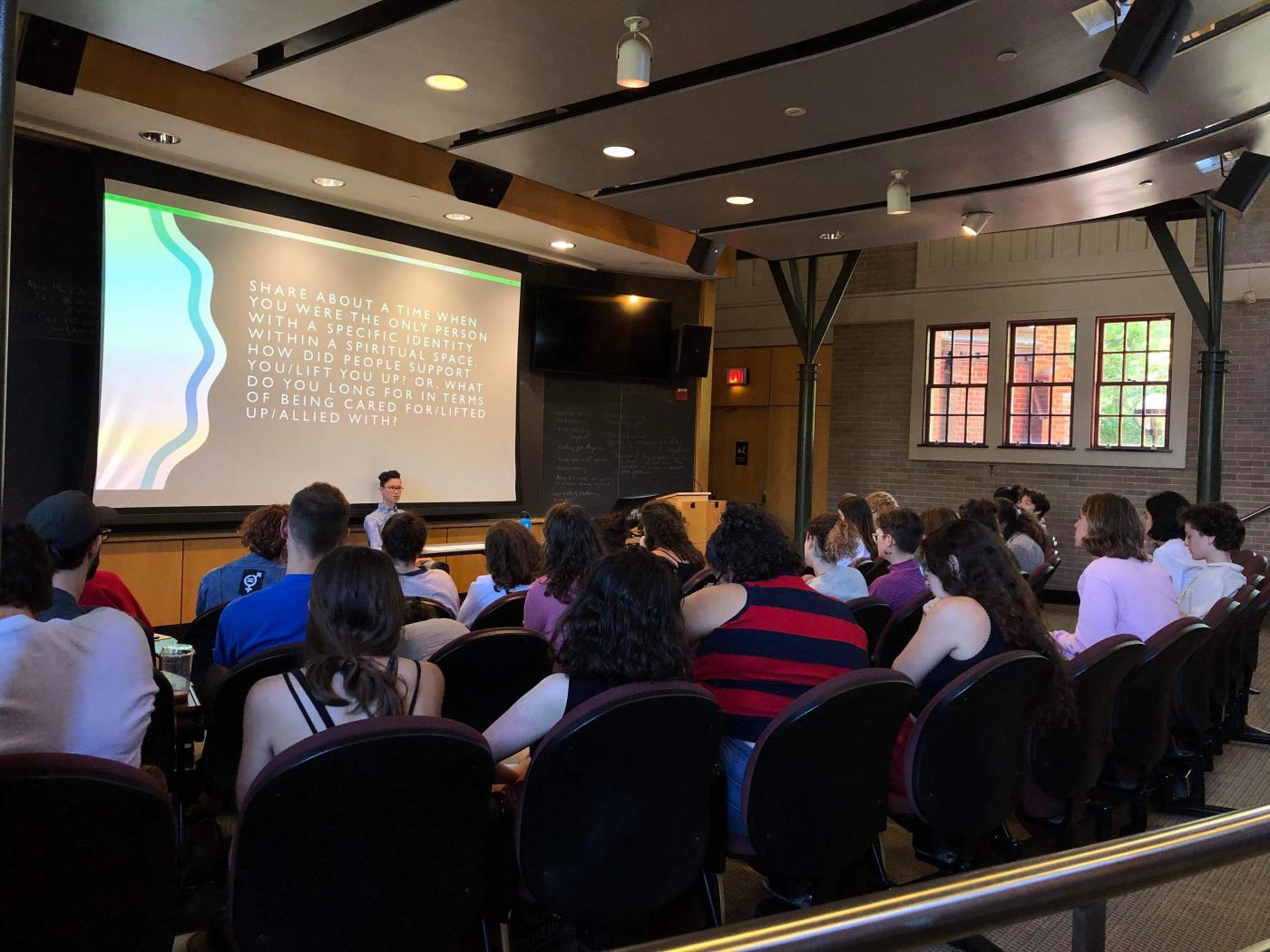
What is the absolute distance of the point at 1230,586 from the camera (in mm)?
4277

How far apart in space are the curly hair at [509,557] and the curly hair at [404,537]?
0.26 meters

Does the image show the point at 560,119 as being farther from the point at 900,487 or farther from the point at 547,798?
the point at 900,487

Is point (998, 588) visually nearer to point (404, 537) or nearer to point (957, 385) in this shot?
point (404, 537)

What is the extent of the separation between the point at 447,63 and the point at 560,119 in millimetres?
863

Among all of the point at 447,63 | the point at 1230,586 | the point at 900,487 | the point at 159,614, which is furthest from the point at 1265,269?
the point at 159,614

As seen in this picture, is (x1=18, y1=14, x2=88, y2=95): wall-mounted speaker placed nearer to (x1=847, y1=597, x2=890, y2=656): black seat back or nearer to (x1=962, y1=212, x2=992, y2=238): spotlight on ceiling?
(x1=847, y1=597, x2=890, y2=656): black seat back

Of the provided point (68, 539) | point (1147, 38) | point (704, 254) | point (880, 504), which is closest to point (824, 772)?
point (68, 539)

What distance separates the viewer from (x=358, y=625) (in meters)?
1.86

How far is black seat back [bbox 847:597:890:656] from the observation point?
3312mm

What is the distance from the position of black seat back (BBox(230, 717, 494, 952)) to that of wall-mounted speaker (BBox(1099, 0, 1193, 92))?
3405 millimetres

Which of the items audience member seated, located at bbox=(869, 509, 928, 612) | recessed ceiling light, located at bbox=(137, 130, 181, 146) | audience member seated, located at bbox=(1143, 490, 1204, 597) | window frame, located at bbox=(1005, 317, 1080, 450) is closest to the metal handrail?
audience member seated, located at bbox=(869, 509, 928, 612)

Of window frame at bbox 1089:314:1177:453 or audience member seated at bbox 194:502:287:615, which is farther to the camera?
window frame at bbox 1089:314:1177:453

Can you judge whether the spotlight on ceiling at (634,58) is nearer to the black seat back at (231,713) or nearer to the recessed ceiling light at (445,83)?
the recessed ceiling light at (445,83)

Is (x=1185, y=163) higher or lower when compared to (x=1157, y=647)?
higher
